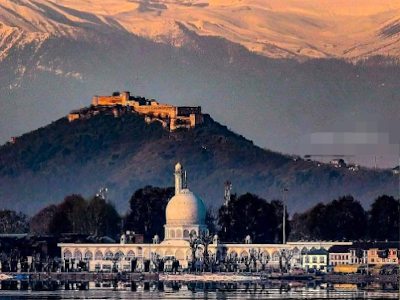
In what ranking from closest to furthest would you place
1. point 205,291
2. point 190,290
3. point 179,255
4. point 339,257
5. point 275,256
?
point 205,291
point 190,290
point 339,257
point 275,256
point 179,255

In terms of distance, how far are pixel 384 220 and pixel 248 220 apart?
34.9 ft

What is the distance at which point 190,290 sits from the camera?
154m

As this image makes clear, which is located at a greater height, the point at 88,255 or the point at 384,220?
the point at 384,220

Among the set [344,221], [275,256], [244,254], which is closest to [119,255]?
[244,254]

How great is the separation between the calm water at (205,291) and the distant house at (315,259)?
20.0 metres

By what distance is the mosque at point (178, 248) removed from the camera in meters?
188

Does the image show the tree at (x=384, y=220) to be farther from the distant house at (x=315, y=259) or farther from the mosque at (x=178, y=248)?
the distant house at (x=315, y=259)

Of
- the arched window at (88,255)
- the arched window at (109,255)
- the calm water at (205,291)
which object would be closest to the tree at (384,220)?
the arched window at (109,255)

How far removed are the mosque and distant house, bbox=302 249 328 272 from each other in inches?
24.9

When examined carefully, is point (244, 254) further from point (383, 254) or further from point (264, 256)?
point (383, 254)

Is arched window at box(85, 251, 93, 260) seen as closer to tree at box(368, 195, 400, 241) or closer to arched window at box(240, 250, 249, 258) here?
arched window at box(240, 250, 249, 258)

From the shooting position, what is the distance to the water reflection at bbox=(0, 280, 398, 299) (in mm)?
141875

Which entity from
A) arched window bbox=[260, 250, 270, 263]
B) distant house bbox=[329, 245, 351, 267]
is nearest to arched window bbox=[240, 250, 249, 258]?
arched window bbox=[260, 250, 270, 263]

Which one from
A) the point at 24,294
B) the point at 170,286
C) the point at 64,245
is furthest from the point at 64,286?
the point at 64,245
